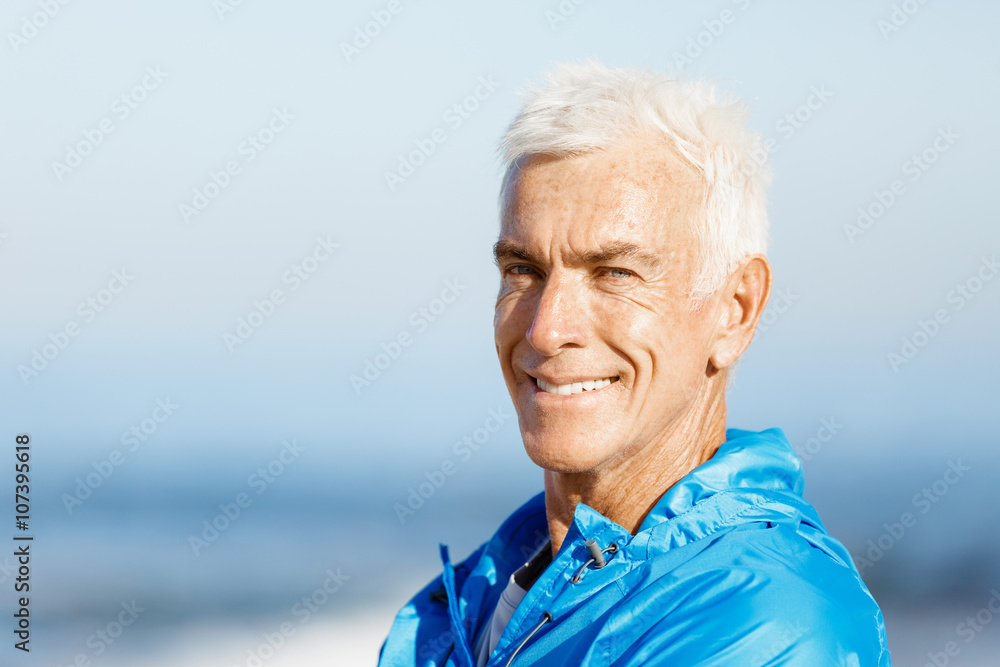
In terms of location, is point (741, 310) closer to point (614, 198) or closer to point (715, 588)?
point (614, 198)

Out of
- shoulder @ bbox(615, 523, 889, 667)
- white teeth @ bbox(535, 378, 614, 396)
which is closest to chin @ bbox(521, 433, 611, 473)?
white teeth @ bbox(535, 378, 614, 396)

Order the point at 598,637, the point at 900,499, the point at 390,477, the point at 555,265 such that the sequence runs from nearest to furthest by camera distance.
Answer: the point at 598,637 → the point at 555,265 → the point at 900,499 → the point at 390,477

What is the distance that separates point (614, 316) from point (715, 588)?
2.17 feet

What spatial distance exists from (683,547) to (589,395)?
0.45 metres

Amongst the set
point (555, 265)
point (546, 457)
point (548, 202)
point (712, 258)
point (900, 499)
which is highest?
point (548, 202)

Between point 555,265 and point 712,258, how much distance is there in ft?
1.29

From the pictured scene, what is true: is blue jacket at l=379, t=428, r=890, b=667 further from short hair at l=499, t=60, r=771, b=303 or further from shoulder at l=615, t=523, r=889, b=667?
short hair at l=499, t=60, r=771, b=303

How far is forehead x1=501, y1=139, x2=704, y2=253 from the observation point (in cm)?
196

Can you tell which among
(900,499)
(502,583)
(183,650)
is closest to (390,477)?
(183,650)

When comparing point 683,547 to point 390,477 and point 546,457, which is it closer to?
point 546,457

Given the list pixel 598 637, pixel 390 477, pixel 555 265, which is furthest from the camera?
pixel 390 477

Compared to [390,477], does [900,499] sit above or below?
below

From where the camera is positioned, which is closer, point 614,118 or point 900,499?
point 614,118

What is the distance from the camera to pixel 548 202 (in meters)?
2.02
